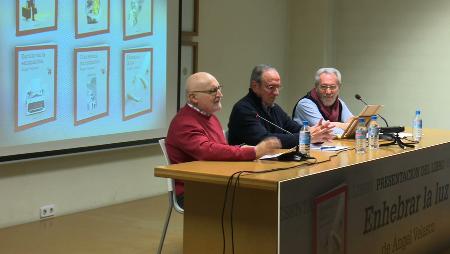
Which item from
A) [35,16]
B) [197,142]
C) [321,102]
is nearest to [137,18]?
[35,16]

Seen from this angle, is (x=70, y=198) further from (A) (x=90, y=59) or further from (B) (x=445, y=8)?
(B) (x=445, y=8)

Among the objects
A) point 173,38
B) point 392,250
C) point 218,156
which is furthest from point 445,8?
point 218,156

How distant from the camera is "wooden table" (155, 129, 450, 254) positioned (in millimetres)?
2672

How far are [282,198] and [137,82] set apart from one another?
10.6 feet

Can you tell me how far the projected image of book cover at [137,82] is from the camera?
17.9ft

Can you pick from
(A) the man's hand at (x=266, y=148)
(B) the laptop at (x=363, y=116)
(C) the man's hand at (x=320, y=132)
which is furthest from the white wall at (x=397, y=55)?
(A) the man's hand at (x=266, y=148)

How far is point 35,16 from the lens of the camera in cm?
462

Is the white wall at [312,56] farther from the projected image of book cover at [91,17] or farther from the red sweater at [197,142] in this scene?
the red sweater at [197,142]

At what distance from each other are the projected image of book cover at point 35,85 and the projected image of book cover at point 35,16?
5.2 inches

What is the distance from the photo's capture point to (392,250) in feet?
11.5

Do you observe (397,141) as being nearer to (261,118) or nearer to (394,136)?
(394,136)

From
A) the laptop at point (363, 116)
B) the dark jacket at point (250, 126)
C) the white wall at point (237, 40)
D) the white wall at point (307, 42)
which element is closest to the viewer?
the dark jacket at point (250, 126)

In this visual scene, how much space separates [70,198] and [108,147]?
521 mm

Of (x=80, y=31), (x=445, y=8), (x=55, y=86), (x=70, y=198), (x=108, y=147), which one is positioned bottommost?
(x=70, y=198)
